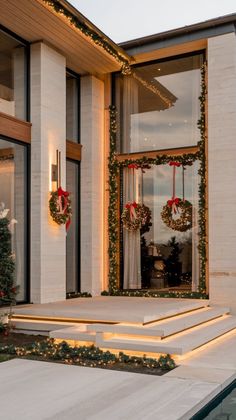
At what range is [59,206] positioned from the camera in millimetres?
9516

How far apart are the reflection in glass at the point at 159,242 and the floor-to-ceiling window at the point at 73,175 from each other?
3.47 feet

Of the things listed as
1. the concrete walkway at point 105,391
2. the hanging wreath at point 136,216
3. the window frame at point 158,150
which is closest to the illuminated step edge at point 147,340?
the concrete walkway at point 105,391

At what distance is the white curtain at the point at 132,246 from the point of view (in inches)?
430

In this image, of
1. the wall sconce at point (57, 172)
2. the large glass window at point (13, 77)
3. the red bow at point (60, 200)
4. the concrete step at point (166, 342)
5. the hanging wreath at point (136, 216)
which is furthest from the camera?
the hanging wreath at point (136, 216)

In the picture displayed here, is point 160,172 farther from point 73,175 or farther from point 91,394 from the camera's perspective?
point 91,394

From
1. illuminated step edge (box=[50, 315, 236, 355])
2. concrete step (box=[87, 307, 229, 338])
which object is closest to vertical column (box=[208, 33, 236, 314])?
concrete step (box=[87, 307, 229, 338])

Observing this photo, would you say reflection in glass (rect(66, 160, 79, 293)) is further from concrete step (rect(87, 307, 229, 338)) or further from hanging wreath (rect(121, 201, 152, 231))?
concrete step (rect(87, 307, 229, 338))

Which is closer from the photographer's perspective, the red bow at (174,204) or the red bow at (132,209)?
the red bow at (174,204)

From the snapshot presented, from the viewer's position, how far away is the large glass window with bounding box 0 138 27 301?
8875mm

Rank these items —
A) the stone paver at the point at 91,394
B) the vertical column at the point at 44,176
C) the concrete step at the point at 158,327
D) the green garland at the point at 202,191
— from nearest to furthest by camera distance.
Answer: the stone paver at the point at 91,394, the concrete step at the point at 158,327, the vertical column at the point at 44,176, the green garland at the point at 202,191

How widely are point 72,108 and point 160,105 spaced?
195 centimetres

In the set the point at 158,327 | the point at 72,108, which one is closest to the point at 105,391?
the point at 158,327

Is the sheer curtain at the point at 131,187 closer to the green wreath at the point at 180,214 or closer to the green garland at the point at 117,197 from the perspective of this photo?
the green garland at the point at 117,197

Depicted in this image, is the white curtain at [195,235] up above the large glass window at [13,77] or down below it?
below
